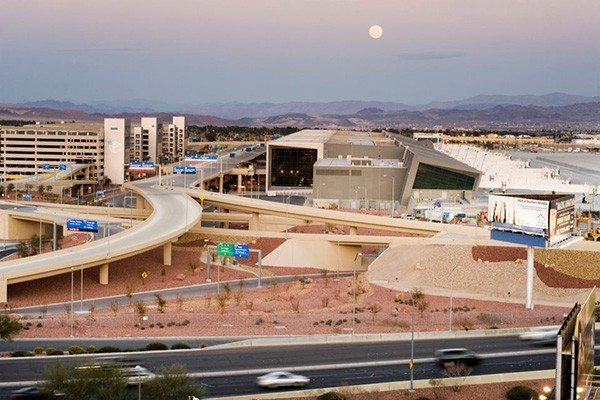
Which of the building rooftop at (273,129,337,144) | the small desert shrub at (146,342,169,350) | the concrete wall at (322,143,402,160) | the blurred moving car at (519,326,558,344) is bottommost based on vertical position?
the small desert shrub at (146,342,169,350)

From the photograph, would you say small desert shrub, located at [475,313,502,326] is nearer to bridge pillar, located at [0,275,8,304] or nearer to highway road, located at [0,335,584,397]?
highway road, located at [0,335,584,397]

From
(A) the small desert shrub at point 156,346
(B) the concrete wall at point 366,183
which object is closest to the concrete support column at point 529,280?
(A) the small desert shrub at point 156,346

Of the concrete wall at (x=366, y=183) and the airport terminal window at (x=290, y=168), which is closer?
the concrete wall at (x=366, y=183)

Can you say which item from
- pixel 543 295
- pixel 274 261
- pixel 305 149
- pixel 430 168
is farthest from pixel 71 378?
pixel 305 149

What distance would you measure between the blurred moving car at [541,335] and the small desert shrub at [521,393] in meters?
7.77

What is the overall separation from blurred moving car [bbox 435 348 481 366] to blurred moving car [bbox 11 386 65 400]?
12913mm

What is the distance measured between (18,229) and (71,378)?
52272 millimetres

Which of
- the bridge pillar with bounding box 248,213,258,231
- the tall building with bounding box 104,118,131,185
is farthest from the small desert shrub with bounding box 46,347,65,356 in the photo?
the tall building with bounding box 104,118,131,185

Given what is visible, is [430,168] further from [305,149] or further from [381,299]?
[381,299]

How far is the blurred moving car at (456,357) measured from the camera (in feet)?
109

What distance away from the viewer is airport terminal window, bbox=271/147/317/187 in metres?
111

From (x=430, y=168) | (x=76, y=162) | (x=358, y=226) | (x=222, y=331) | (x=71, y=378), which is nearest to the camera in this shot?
(x=71, y=378)

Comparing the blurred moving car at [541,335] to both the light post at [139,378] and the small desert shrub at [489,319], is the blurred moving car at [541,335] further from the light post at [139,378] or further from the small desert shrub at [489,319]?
the light post at [139,378]

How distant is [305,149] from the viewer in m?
112
